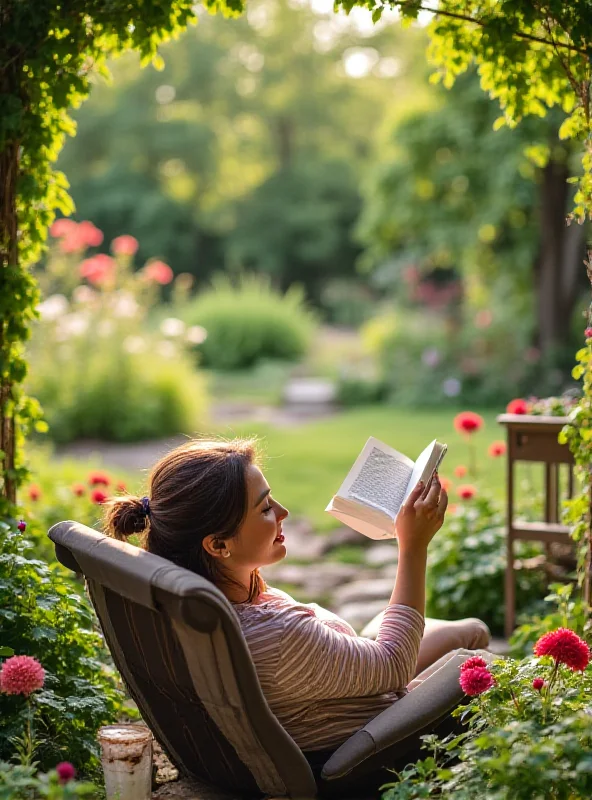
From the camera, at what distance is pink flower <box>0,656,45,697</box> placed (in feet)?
6.97

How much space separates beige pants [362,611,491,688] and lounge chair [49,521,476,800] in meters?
0.39

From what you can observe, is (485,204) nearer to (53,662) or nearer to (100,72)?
(100,72)

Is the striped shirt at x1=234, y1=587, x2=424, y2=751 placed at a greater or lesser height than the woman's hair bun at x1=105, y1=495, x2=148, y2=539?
lesser

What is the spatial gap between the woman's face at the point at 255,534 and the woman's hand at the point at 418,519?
1.04 feet

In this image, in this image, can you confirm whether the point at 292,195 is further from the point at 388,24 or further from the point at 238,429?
the point at 238,429

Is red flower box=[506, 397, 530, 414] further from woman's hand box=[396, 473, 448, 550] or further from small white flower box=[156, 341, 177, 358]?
small white flower box=[156, 341, 177, 358]

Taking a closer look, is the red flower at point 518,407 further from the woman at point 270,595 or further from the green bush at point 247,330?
the green bush at point 247,330

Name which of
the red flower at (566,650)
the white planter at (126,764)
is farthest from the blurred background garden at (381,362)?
the red flower at (566,650)

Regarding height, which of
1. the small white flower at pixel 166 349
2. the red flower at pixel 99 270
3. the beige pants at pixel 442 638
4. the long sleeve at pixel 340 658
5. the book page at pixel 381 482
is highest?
the red flower at pixel 99 270

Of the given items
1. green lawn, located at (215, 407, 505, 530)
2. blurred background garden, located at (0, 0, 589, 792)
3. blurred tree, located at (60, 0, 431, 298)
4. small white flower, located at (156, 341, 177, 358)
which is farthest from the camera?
blurred tree, located at (60, 0, 431, 298)

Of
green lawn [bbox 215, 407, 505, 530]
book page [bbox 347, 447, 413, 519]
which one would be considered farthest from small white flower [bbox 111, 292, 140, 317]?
book page [bbox 347, 447, 413, 519]

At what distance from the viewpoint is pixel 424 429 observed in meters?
10.5

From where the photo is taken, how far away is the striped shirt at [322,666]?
7.65ft

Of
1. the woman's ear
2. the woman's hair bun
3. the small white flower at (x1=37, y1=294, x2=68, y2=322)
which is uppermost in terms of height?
the small white flower at (x1=37, y1=294, x2=68, y2=322)
